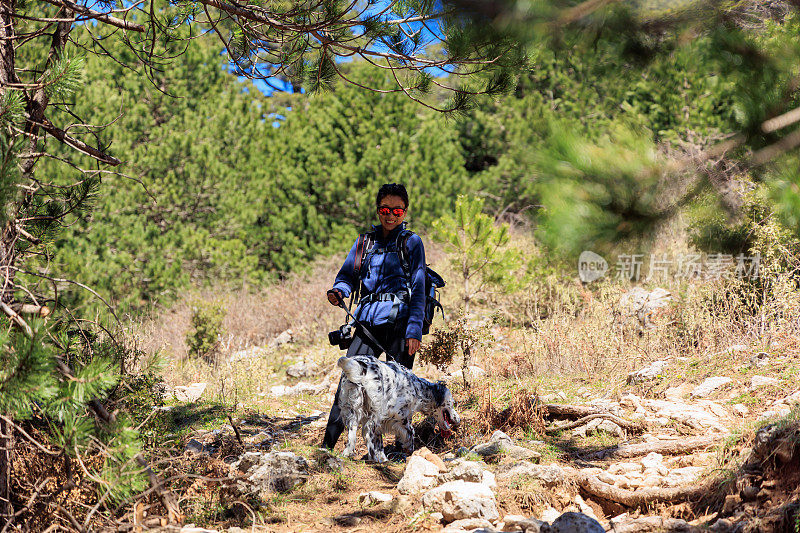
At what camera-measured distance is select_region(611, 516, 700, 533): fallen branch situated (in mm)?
2967

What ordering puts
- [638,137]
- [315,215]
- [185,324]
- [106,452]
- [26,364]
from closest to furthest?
1. [638,137]
2. [26,364]
3. [106,452]
4. [185,324]
5. [315,215]

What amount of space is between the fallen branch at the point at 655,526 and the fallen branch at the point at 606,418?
5.11 ft

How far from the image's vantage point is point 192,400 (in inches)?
260

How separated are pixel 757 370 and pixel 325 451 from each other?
3521 mm

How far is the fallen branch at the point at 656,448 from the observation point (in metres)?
4.00

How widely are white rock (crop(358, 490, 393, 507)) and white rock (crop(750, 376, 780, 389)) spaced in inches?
119

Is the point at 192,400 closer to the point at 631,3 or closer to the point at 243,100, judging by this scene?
the point at 631,3

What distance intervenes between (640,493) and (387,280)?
1.97 m

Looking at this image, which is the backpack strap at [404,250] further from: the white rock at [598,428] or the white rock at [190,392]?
the white rock at [190,392]

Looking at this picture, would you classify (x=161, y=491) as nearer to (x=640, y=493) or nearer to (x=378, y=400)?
(x=378, y=400)

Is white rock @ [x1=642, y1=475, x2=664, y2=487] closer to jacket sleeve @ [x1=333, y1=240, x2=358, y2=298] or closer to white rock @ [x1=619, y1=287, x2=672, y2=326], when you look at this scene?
jacket sleeve @ [x1=333, y1=240, x2=358, y2=298]

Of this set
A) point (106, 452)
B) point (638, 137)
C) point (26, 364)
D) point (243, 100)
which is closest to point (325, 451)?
point (106, 452)

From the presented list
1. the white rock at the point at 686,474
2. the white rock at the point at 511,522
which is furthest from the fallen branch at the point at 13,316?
the white rock at the point at 686,474

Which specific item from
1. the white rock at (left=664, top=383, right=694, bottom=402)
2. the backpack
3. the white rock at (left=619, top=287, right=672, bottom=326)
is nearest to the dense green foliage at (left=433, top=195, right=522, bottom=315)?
the white rock at (left=619, top=287, right=672, bottom=326)
